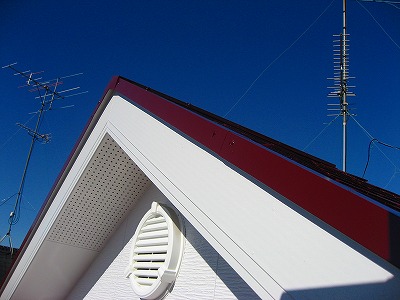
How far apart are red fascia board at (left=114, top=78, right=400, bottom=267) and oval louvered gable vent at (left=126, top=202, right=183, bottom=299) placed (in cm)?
149

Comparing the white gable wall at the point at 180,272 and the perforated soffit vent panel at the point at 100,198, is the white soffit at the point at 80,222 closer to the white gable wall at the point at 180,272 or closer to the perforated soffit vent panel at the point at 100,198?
the perforated soffit vent panel at the point at 100,198

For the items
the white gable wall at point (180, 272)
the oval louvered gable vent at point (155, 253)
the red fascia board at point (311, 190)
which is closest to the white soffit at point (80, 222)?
the white gable wall at point (180, 272)

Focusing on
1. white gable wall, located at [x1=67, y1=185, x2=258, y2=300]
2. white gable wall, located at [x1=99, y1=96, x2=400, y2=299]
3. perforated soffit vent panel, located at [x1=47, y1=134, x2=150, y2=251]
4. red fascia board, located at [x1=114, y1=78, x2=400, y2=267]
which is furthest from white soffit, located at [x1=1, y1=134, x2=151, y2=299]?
red fascia board, located at [x1=114, y1=78, x2=400, y2=267]

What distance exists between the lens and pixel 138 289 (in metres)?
3.84

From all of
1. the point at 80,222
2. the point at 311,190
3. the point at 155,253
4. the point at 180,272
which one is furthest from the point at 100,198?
the point at 311,190

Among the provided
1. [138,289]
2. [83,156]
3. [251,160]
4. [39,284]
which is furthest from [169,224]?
[39,284]

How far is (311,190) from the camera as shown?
4.97 ft

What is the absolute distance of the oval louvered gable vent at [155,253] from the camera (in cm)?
362

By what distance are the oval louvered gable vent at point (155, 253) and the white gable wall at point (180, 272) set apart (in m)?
0.10

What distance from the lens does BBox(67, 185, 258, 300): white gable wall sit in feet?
10.3

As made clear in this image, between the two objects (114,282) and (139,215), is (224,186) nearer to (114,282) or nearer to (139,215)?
(139,215)

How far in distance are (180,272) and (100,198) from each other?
4.30ft

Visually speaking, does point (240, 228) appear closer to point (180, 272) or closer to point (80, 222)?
point (180, 272)

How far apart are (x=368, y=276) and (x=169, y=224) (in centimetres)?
264
